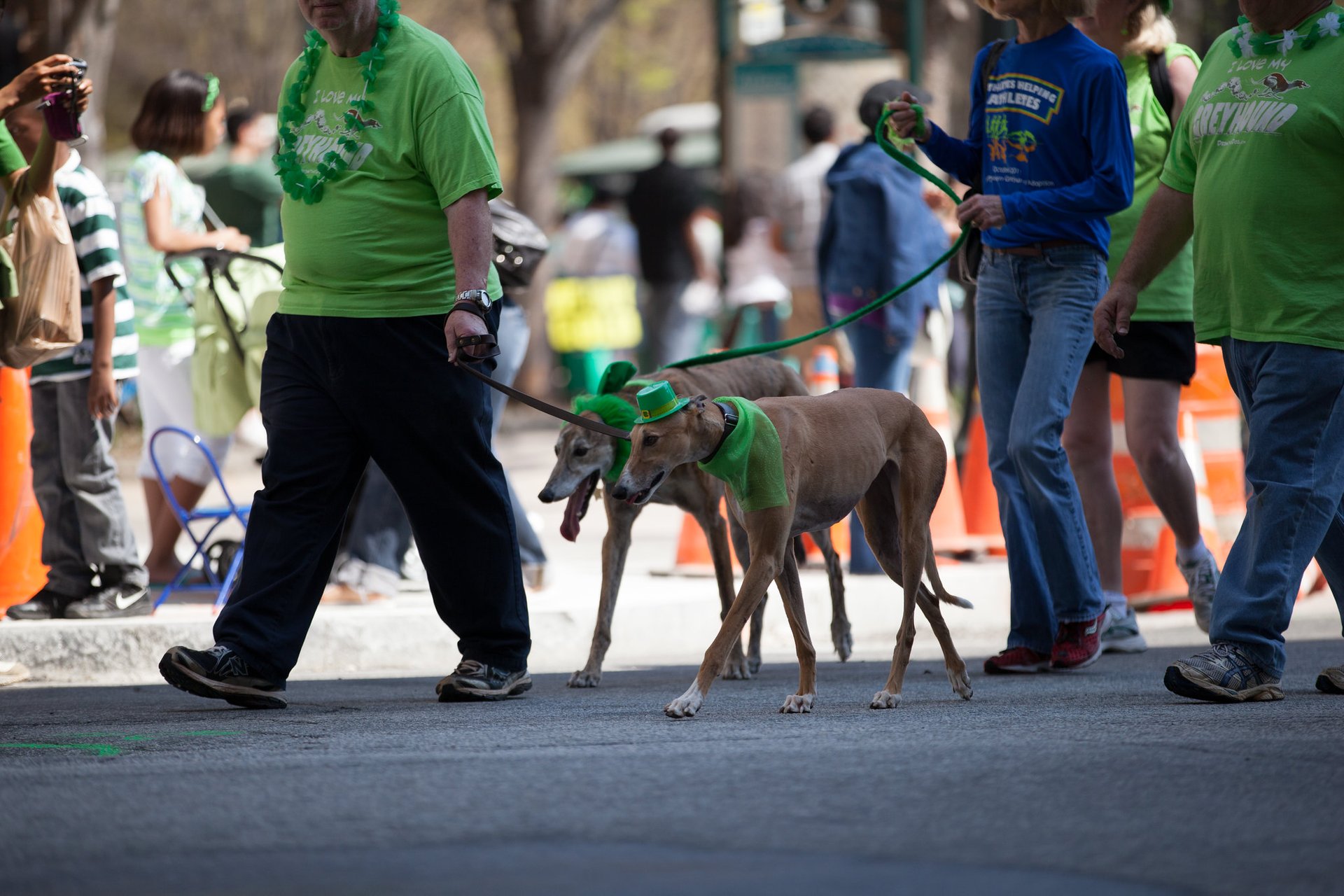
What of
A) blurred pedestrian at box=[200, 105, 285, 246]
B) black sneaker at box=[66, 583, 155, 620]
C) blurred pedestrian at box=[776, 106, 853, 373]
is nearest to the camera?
black sneaker at box=[66, 583, 155, 620]

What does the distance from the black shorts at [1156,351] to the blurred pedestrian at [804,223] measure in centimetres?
570

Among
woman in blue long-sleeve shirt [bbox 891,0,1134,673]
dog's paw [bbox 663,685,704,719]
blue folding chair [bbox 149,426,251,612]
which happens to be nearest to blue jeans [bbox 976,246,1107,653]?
woman in blue long-sleeve shirt [bbox 891,0,1134,673]

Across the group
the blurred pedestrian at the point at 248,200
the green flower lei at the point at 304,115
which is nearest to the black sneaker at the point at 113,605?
the green flower lei at the point at 304,115

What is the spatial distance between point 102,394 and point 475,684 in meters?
2.29

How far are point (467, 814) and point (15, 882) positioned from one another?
0.90m

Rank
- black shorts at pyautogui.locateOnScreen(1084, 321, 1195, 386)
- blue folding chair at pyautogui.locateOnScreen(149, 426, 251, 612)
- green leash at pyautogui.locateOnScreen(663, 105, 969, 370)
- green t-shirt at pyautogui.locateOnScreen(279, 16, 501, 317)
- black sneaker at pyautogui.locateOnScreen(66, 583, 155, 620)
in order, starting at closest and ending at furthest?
green t-shirt at pyautogui.locateOnScreen(279, 16, 501, 317)
green leash at pyautogui.locateOnScreen(663, 105, 969, 370)
black shorts at pyautogui.locateOnScreen(1084, 321, 1195, 386)
black sneaker at pyautogui.locateOnScreen(66, 583, 155, 620)
blue folding chair at pyautogui.locateOnScreen(149, 426, 251, 612)

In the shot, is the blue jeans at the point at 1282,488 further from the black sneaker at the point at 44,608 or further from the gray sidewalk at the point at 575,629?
the black sneaker at the point at 44,608

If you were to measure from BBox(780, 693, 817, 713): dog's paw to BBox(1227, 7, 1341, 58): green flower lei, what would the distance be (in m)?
2.33

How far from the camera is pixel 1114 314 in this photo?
19.2ft

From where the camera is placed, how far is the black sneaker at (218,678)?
212 inches

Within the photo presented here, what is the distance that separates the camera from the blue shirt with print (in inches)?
244

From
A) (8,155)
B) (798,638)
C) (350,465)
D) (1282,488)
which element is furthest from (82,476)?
(1282,488)

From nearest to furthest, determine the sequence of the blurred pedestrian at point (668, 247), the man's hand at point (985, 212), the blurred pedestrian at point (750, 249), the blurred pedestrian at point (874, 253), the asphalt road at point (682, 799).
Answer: the asphalt road at point (682, 799) → the man's hand at point (985, 212) → the blurred pedestrian at point (874, 253) → the blurred pedestrian at point (750, 249) → the blurred pedestrian at point (668, 247)

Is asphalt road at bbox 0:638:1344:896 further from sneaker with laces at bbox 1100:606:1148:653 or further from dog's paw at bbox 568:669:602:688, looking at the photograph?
sneaker with laces at bbox 1100:606:1148:653
